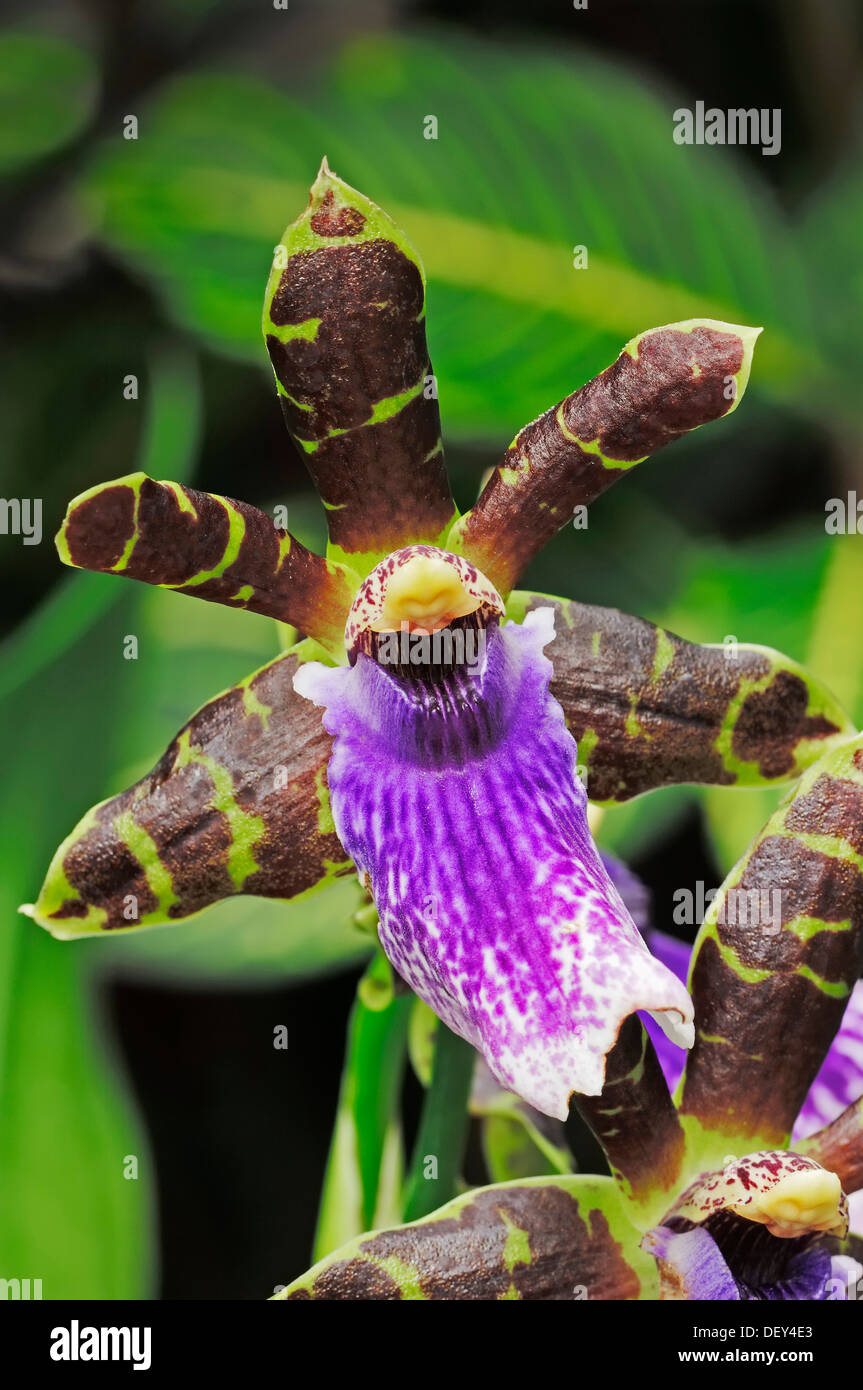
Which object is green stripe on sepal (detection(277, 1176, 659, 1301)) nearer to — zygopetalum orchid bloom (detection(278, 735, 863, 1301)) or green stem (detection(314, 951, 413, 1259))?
zygopetalum orchid bloom (detection(278, 735, 863, 1301))

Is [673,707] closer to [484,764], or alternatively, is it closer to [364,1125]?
[484,764]

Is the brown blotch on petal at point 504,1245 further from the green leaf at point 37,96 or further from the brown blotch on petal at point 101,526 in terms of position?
the green leaf at point 37,96

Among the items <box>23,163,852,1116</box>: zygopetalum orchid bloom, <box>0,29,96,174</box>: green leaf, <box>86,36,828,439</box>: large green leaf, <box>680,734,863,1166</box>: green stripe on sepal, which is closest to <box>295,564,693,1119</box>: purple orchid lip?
<box>23,163,852,1116</box>: zygopetalum orchid bloom

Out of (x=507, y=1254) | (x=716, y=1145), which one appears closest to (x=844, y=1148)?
(x=716, y=1145)

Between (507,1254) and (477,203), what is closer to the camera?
(507,1254)

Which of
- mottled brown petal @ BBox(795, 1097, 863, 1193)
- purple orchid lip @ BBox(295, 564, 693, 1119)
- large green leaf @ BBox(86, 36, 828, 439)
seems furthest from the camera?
large green leaf @ BBox(86, 36, 828, 439)
